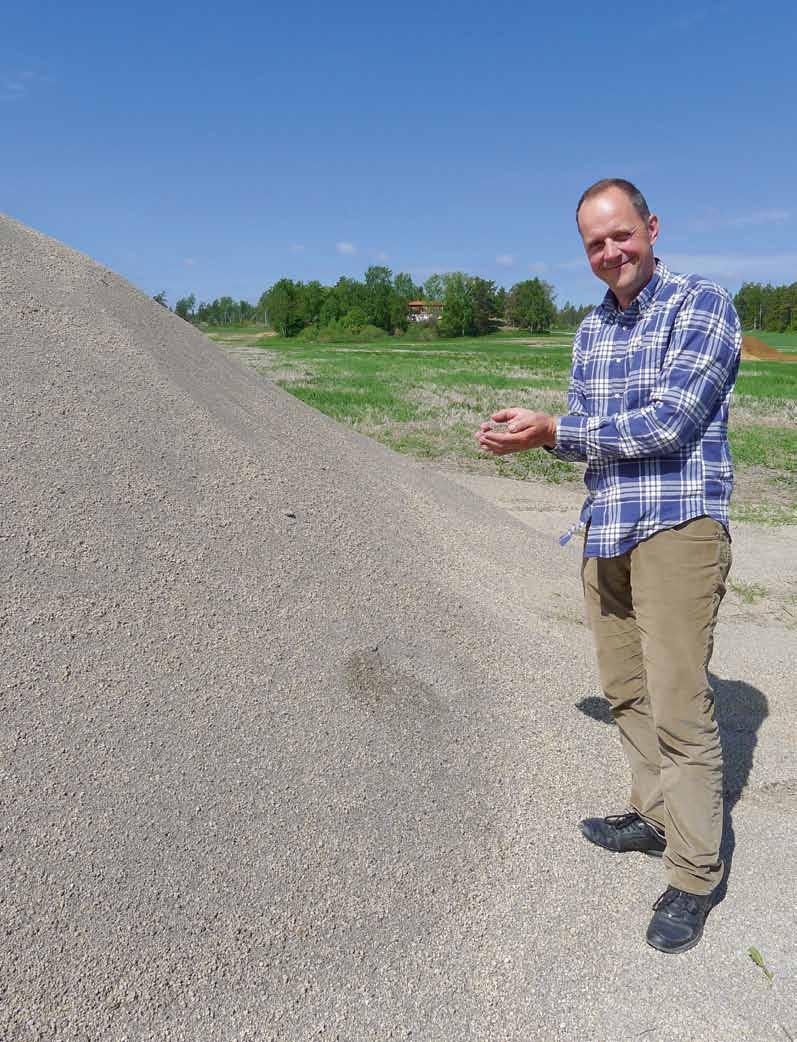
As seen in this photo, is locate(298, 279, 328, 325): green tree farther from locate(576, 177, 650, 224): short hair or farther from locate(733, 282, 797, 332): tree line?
locate(576, 177, 650, 224): short hair

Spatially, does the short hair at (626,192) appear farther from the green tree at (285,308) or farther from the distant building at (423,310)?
the distant building at (423,310)

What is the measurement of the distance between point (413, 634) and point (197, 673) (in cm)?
106

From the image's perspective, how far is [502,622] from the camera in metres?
4.28

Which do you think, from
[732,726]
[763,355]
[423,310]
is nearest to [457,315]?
[423,310]

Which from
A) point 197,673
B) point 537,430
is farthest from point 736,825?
point 197,673

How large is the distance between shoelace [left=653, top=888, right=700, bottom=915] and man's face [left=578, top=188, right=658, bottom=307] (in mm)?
1897

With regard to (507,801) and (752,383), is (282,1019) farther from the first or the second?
(752,383)

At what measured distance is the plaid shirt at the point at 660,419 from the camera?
2.47 metres

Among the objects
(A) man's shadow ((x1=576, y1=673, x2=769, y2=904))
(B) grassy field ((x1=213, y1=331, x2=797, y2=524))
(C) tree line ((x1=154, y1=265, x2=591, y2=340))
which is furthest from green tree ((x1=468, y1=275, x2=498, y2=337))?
(A) man's shadow ((x1=576, y1=673, x2=769, y2=904))

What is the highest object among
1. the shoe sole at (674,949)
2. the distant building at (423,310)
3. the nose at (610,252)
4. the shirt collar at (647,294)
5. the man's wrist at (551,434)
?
the distant building at (423,310)

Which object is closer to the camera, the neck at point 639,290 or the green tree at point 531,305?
the neck at point 639,290

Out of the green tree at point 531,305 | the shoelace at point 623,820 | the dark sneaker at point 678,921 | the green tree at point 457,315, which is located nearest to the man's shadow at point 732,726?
the dark sneaker at point 678,921

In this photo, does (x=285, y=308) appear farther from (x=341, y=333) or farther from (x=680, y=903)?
(x=680, y=903)

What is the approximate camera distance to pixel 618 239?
101 inches
